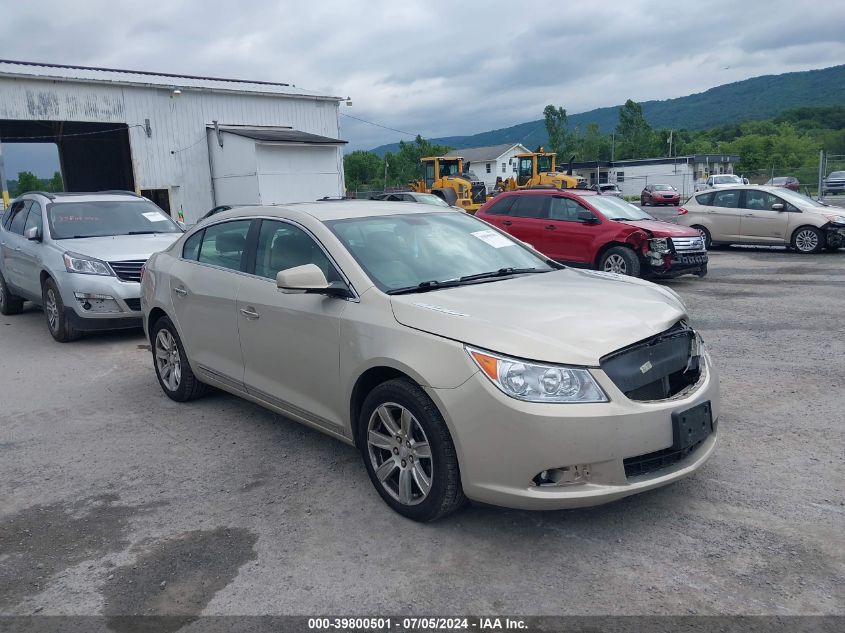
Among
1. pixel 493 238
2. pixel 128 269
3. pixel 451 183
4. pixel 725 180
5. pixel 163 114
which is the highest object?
pixel 163 114

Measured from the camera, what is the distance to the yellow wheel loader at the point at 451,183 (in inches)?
1208

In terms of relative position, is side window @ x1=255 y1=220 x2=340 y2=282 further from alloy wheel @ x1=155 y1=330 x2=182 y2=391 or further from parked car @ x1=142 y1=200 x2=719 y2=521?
alloy wheel @ x1=155 y1=330 x2=182 y2=391

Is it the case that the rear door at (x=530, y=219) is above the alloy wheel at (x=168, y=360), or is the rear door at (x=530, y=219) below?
above

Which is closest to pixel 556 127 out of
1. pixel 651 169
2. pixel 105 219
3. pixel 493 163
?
pixel 493 163

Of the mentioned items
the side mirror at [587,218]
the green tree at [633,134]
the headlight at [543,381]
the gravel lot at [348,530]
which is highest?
the green tree at [633,134]

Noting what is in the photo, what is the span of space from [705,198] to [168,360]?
1399 cm

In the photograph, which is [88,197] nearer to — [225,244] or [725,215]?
[225,244]

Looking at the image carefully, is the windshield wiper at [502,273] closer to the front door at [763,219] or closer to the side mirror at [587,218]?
the side mirror at [587,218]

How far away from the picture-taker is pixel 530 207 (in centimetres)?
1280

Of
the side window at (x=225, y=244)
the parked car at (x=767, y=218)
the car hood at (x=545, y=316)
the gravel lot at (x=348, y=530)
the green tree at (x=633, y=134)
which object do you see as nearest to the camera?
the gravel lot at (x=348, y=530)

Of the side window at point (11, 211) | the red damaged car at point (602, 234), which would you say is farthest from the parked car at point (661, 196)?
the side window at point (11, 211)

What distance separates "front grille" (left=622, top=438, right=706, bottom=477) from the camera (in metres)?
3.36

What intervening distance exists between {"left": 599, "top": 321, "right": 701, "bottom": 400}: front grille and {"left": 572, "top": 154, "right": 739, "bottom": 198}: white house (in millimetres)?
64092

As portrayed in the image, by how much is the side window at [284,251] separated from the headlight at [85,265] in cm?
438
